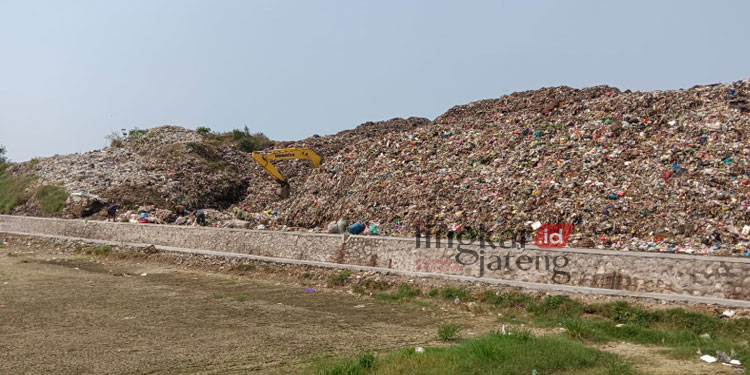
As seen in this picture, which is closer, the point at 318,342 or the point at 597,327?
the point at 318,342

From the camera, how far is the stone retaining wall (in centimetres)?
758

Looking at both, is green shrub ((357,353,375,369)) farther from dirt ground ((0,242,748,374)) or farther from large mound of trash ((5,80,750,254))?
large mound of trash ((5,80,750,254))

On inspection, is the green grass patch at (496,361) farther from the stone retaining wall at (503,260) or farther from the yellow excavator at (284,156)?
the yellow excavator at (284,156)

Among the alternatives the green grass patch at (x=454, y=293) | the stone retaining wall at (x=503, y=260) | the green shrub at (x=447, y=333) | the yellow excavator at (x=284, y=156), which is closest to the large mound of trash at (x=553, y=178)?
the yellow excavator at (x=284, y=156)

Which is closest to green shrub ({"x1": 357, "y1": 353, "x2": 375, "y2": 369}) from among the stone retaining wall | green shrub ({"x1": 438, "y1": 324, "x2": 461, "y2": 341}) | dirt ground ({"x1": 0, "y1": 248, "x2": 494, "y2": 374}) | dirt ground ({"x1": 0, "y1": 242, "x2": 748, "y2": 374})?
dirt ground ({"x1": 0, "y1": 242, "x2": 748, "y2": 374})

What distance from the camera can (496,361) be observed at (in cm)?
524

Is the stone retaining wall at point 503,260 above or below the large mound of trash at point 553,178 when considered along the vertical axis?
below

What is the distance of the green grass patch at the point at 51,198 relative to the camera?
20953 mm

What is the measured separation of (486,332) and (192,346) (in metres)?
3.39

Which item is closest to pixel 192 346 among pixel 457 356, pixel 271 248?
pixel 457 356

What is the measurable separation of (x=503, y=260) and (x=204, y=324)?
453cm

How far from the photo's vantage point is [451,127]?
1805 centimetres

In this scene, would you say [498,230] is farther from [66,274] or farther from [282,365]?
[66,274]

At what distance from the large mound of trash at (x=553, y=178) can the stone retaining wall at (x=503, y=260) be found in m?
1.67
